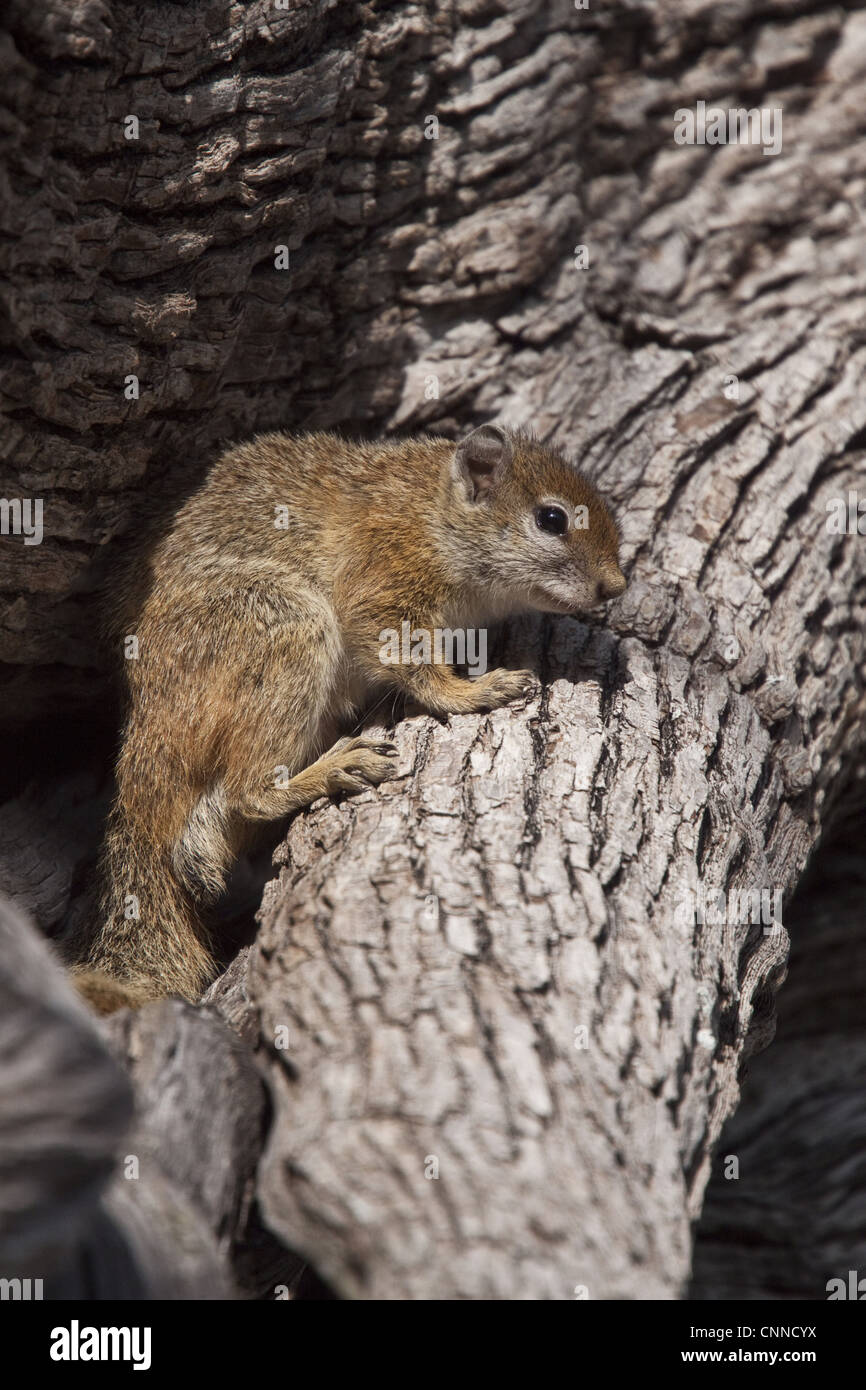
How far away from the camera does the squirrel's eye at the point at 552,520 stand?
5016 mm

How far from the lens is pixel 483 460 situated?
203 inches

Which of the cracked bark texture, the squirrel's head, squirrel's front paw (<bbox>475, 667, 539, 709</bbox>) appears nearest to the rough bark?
the cracked bark texture

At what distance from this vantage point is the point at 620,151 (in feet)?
21.6

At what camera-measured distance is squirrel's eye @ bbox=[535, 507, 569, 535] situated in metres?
5.02

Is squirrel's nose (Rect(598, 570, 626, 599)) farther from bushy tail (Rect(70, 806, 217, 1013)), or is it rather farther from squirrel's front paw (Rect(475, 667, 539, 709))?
bushy tail (Rect(70, 806, 217, 1013))

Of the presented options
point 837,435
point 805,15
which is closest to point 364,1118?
point 837,435

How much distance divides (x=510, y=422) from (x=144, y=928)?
2.95 m

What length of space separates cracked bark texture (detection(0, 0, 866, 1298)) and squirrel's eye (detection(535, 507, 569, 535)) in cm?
37

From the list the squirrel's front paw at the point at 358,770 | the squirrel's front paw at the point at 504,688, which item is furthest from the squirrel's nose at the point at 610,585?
the squirrel's front paw at the point at 358,770

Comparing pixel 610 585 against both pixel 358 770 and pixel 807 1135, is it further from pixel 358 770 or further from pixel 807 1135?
pixel 807 1135

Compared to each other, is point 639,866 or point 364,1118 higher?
point 639,866

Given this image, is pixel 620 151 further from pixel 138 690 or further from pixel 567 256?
pixel 138 690

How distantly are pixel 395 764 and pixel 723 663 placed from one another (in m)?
1.43

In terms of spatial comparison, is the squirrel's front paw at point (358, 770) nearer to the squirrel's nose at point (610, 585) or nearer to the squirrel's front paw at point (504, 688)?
the squirrel's front paw at point (504, 688)
